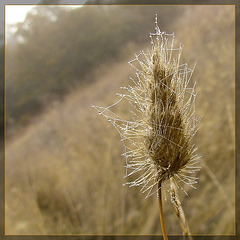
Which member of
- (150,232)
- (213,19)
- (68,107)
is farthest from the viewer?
(68,107)

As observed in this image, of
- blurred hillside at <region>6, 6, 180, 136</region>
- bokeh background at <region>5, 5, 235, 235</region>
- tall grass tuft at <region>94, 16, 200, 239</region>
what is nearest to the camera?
tall grass tuft at <region>94, 16, 200, 239</region>

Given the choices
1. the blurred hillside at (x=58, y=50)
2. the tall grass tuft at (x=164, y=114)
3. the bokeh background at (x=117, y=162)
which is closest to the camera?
the tall grass tuft at (x=164, y=114)

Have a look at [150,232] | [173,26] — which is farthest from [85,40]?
[150,232]

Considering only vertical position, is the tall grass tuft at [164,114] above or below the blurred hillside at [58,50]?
below

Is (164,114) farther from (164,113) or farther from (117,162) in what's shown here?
(117,162)

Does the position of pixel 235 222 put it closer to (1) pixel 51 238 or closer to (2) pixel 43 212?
(1) pixel 51 238

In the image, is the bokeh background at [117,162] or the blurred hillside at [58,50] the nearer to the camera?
the bokeh background at [117,162]

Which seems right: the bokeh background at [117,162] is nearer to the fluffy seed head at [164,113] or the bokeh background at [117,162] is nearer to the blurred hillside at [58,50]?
the blurred hillside at [58,50]

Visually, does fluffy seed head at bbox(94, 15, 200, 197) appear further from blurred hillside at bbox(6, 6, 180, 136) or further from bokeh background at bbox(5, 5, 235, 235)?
blurred hillside at bbox(6, 6, 180, 136)

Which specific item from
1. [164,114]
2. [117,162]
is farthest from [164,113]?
[117,162]

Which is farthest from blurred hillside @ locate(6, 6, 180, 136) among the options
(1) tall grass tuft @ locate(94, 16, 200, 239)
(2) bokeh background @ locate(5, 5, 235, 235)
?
(1) tall grass tuft @ locate(94, 16, 200, 239)

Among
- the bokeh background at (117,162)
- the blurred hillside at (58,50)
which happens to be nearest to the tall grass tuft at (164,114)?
the bokeh background at (117,162)
